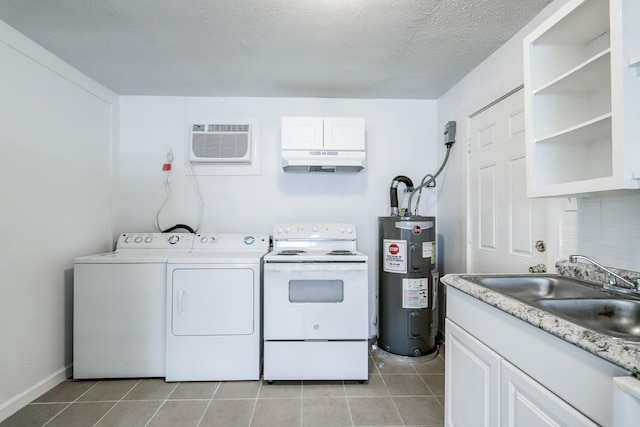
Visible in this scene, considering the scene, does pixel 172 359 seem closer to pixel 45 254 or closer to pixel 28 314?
pixel 28 314

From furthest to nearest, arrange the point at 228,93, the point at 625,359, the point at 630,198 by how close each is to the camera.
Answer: the point at 228,93 → the point at 630,198 → the point at 625,359

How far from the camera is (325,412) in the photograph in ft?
5.63

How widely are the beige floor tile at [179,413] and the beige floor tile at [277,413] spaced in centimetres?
Answer: 34

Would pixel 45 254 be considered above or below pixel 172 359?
above

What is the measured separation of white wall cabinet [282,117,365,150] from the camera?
2404 mm

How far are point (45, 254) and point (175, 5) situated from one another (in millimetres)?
1842

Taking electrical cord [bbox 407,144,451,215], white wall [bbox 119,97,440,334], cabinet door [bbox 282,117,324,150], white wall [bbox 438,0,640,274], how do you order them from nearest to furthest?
white wall [bbox 438,0,640,274] → cabinet door [bbox 282,117,324,150] → electrical cord [bbox 407,144,451,215] → white wall [bbox 119,97,440,334]

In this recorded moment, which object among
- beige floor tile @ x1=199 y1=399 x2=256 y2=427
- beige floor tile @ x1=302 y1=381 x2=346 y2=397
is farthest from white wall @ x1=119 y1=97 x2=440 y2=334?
beige floor tile @ x1=199 y1=399 x2=256 y2=427

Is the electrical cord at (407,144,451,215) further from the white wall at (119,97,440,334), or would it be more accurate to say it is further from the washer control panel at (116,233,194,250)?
the washer control panel at (116,233,194,250)

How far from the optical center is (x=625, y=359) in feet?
2.03

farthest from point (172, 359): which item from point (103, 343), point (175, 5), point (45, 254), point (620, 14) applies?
point (620, 14)

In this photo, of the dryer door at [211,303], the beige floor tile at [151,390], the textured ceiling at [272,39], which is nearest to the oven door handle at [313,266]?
the dryer door at [211,303]

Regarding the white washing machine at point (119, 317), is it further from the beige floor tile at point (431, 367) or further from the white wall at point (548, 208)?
the white wall at point (548, 208)

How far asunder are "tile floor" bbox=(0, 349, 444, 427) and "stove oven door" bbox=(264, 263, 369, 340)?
35 cm
